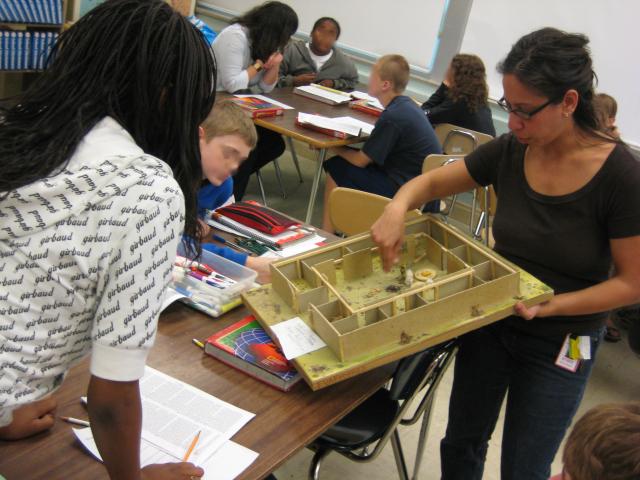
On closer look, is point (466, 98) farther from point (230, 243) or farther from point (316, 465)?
point (316, 465)

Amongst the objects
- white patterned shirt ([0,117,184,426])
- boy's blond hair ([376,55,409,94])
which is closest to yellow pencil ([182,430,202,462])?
white patterned shirt ([0,117,184,426])

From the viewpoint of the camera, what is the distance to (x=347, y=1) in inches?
217

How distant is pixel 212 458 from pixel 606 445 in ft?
2.23

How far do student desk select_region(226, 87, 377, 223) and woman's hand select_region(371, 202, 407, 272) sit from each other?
1921mm

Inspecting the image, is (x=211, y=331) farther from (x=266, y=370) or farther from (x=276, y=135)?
(x=276, y=135)

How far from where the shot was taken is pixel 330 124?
3.83 meters

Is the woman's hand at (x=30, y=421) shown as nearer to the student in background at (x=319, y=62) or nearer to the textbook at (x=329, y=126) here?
the textbook at (x=329, y=126)

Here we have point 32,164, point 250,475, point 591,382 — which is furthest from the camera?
point 591,382

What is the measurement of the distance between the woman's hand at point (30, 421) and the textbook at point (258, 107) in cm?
272

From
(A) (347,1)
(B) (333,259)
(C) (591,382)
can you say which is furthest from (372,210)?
(A) (347,1)

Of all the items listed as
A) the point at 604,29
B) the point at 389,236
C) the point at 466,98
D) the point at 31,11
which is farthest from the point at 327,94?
the point at 389,236

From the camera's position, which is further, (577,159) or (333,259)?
(333,259)

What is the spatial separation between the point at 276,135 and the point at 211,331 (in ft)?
10.2

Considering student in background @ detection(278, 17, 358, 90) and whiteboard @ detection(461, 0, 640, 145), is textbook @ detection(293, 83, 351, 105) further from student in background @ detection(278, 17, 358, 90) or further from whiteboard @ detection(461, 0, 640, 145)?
whiteboard @ detection(461, 0, 640, 145)
